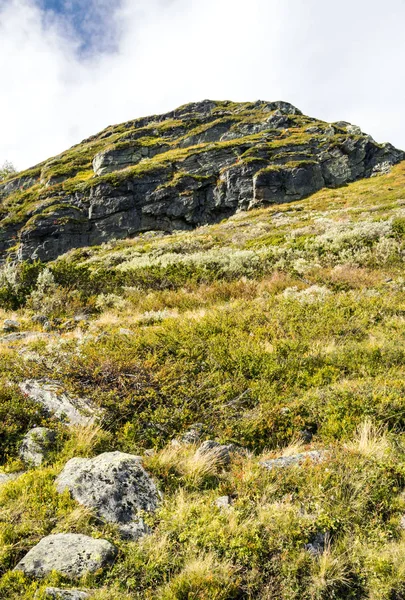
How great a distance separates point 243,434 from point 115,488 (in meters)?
2.09

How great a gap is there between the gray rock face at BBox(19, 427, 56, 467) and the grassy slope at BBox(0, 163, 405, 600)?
0.18m

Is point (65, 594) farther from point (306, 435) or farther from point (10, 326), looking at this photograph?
point (10, 326)

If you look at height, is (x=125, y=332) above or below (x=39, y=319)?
below

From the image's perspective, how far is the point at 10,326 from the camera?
10.1m

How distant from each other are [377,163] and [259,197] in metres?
29.7

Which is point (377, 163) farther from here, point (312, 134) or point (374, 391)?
point (374, 391)

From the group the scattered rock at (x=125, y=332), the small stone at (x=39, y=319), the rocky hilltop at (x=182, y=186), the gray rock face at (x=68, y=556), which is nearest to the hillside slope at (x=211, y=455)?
the gray rock face at (x=68, y=556)

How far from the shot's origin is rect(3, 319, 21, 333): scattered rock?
9931 mm

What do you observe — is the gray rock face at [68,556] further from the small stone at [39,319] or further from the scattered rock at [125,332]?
the small stone at [39,319]

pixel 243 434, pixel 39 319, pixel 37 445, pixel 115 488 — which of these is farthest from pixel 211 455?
pixel 39 319

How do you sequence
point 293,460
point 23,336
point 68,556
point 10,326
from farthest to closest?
point 10,326 < point 23,336 < point 293,460 < point 68,556

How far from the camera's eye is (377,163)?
7050cm

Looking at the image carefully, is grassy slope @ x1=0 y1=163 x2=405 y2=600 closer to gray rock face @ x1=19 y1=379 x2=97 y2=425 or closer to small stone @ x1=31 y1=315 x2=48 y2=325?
gray rock face @ x1=19 y1=379 x2=97 y2=425

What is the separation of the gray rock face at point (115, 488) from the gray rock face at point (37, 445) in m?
A: 0.62
